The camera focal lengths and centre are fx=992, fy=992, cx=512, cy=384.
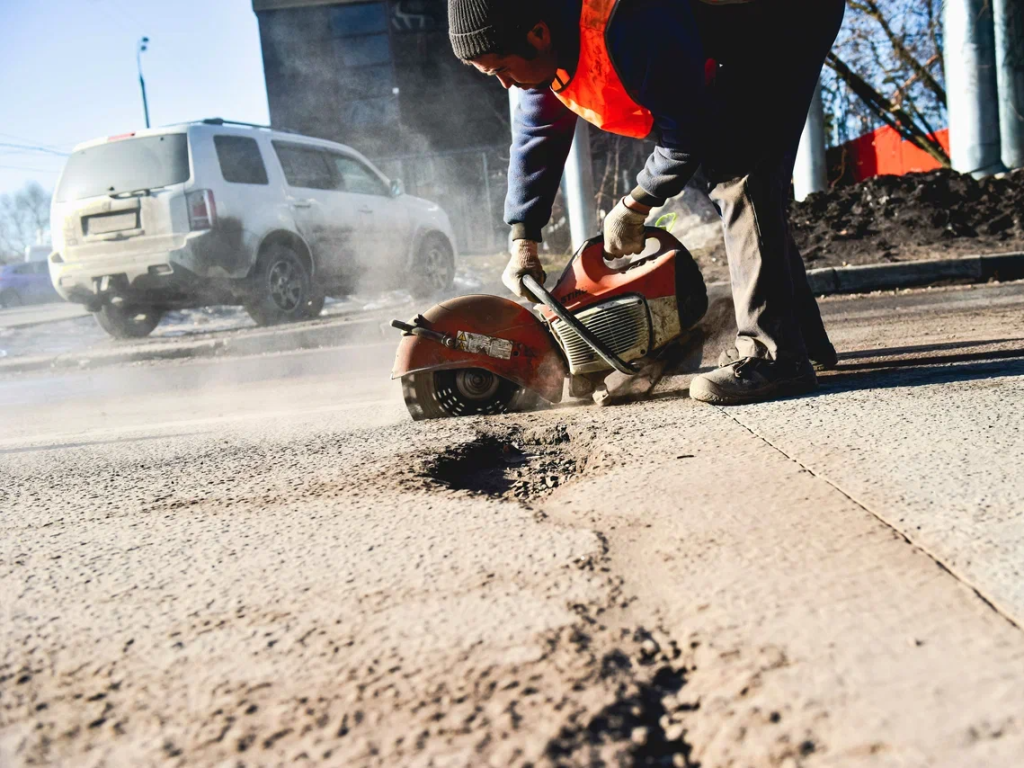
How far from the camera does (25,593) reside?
5.54 feet

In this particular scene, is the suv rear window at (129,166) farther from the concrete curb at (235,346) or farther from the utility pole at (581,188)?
the utility pole at (581,188)

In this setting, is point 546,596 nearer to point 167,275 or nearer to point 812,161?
point 167,275

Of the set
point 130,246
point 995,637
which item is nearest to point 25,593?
point 995,637

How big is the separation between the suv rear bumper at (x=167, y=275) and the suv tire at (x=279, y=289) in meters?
0.20

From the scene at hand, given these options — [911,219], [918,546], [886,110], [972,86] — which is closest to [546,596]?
[918,546]

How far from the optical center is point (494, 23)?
2590 mm

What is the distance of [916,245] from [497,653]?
8.16 meters

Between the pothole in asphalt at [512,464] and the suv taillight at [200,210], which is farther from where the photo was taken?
the suv taillight at [200,210]

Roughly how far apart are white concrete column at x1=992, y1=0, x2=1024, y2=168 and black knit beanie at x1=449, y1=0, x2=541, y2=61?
9040mm

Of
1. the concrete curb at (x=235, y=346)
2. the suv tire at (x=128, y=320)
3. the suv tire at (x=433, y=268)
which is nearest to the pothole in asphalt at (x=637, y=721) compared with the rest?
the concrete curb at (x=235, y=346)

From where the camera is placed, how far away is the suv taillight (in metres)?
8.20

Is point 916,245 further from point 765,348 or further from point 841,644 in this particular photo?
point 841,644

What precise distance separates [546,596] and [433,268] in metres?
9.67

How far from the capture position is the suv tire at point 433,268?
35.2 ft
